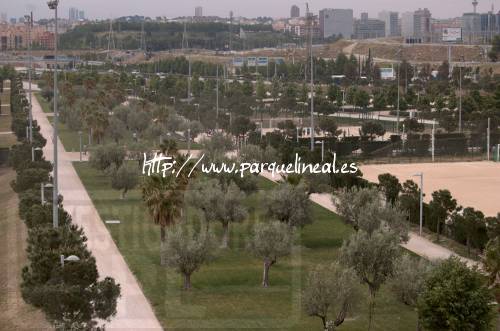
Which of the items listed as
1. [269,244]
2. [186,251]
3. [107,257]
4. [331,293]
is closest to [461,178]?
[107,257]

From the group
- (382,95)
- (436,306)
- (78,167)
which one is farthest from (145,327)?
(382,95)

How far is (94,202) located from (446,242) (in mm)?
16133

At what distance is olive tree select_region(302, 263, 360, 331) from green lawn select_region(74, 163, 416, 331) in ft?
2.72

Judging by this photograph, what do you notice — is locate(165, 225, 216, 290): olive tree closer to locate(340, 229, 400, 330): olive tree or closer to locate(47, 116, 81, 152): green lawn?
locate(340, 229, 400, 330): olive tree

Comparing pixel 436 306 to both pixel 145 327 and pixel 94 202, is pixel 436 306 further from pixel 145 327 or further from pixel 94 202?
pixel 94 202

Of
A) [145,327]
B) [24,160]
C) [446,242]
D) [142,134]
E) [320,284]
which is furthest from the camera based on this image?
[142,134]

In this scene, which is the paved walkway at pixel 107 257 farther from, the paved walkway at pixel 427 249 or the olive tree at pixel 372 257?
the paved walkway at pixel 427 249

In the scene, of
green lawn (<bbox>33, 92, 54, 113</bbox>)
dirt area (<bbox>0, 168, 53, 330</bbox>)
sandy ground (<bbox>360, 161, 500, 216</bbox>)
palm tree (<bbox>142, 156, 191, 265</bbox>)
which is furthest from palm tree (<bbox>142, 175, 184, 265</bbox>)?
green lawn (<bbox>33, 92, 54, 113</bbox>)

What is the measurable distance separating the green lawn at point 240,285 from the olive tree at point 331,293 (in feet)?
2.72

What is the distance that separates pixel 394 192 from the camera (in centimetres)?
4269

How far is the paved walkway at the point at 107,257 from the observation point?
87.4 ft

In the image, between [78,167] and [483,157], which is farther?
[483,157]

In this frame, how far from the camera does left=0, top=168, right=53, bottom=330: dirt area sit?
89.0 ft

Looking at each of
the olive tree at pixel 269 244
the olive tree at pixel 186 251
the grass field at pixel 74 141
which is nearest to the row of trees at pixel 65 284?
the olive tree at pixel 186 251
